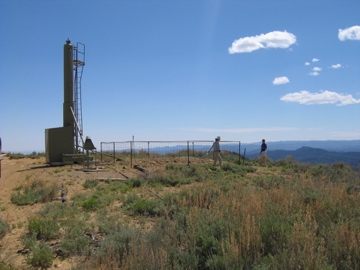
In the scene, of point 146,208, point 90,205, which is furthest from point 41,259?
point 90,205

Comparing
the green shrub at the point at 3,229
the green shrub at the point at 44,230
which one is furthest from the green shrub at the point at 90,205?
the green shrub at the point at 3,229

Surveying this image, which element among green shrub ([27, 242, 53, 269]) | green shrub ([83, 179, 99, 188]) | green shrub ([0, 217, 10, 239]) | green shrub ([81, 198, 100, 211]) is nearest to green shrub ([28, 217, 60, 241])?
green shrub ([0, 217, 10, 239])

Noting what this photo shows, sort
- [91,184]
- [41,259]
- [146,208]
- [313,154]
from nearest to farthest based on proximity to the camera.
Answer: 1. [41,259]
2. [146,208]
3. [91,184]
4. [313,154]

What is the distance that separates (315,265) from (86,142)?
63.5ft

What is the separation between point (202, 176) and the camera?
634 inches

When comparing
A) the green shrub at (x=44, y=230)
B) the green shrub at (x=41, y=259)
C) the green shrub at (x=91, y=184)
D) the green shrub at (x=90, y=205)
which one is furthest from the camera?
the green shrub at (x=91, y=184)

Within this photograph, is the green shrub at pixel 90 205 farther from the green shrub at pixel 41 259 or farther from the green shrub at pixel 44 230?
the green shrub at pixel 41 259

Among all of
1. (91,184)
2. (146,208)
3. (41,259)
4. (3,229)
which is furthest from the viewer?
(91,184)

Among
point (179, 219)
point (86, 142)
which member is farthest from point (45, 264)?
point (86, 142)

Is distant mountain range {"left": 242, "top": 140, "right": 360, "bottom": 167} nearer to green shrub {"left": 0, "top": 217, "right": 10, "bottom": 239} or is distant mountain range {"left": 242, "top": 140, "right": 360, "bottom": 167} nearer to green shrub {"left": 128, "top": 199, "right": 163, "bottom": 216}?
green shrub {"left": 128, "top": 199, "right": 163, "bottom": 216}

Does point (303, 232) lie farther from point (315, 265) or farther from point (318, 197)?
point (318, 197)

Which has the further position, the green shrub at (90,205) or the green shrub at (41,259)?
the green shrub at (90,205)

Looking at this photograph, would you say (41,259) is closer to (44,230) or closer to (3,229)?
(44,230)

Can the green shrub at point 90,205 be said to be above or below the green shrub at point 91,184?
below
